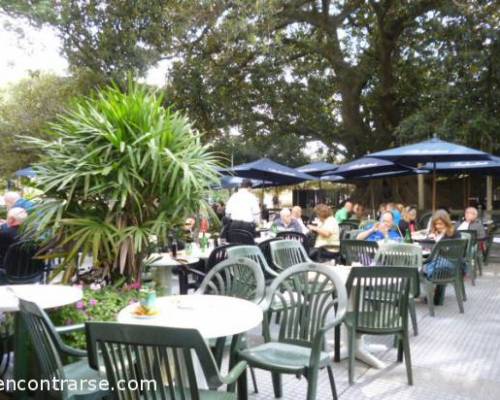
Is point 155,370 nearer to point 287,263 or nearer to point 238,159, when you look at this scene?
point 287,263

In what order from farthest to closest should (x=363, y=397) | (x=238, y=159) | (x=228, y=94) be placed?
1. (x=238, y=159)
2. (x=228, y=94)
3. (x=363, y=397)

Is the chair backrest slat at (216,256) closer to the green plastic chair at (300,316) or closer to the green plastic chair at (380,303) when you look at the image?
the green plastic chair at (300,316)

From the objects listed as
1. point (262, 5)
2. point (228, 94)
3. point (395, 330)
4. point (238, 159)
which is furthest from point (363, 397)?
point (238, 159)

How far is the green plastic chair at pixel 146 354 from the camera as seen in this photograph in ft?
5.78

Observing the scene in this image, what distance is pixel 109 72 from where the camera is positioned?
1106cm

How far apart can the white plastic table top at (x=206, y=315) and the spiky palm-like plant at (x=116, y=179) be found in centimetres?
76

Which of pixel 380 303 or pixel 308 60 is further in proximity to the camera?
pixel 308 60

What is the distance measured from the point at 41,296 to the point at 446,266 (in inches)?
172

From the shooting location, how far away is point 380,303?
3.49m

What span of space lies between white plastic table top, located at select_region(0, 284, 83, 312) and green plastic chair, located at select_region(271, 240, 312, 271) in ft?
7.66

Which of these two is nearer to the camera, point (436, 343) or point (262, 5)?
point (436, 343)

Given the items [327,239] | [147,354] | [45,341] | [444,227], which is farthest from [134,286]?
[444,227]

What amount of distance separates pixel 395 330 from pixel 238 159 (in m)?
14.2

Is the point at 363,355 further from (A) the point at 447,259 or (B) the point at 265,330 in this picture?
(A) the point at 447,259
